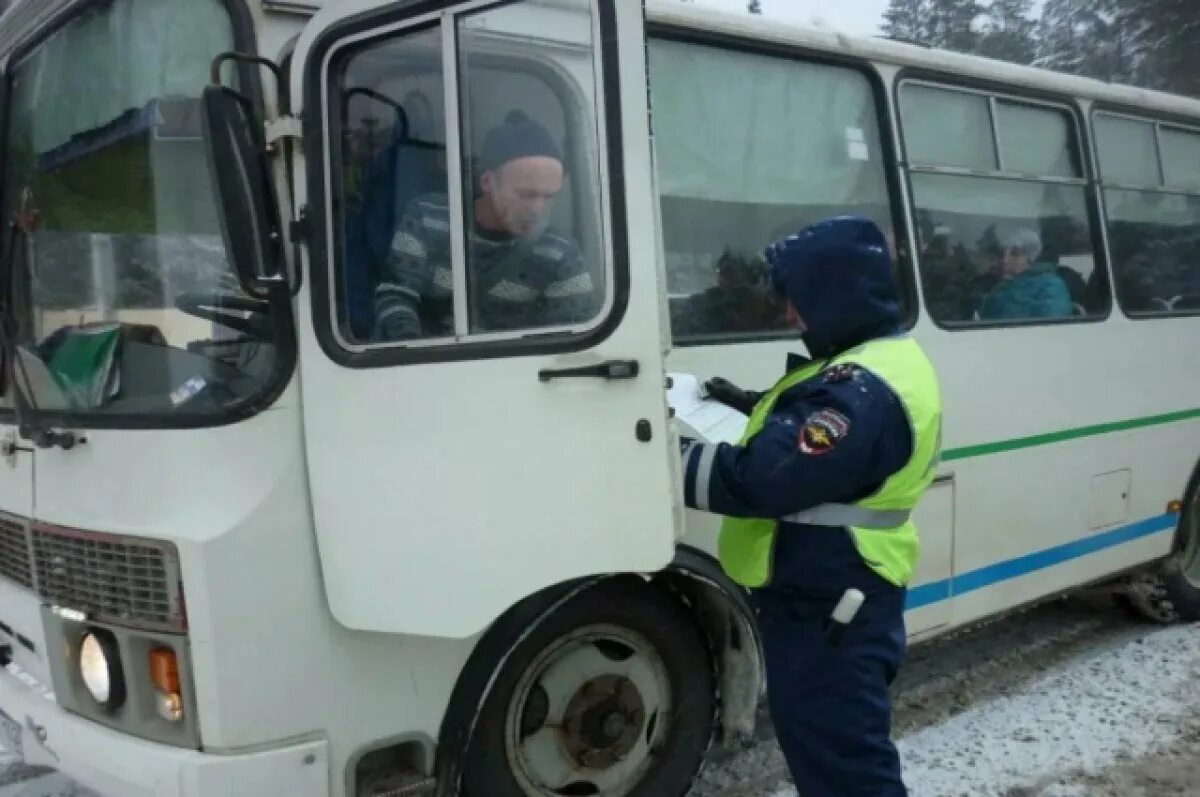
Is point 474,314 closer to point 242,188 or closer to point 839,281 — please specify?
point 242,188

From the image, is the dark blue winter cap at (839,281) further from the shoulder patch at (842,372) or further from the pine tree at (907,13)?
the pine tree at (907,13)

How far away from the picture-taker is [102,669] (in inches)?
111

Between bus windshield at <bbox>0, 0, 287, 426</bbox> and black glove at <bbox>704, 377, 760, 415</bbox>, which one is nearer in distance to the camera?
bus windshield at <bbox>0, 0, 287, 426</bbox>

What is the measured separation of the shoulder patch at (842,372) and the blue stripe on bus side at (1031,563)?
1.69 meters

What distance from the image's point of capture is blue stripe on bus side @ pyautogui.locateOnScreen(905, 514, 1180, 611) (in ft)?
13.5

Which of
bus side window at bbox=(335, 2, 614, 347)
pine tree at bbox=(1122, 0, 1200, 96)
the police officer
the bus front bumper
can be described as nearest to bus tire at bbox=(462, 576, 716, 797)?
the bus front bumper

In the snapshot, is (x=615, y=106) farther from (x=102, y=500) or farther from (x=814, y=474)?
(x=102, y=500)

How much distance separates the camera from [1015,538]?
14.7 feet

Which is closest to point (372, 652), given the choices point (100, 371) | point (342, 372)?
point (342, 372)

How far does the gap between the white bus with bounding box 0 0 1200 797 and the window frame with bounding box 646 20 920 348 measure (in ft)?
0.08

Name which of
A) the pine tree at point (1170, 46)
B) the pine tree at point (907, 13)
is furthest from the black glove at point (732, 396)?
the pine tree at point (1170, 46)

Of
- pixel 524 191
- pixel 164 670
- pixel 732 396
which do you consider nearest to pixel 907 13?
pixel 732 396

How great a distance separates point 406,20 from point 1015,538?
3.16 m

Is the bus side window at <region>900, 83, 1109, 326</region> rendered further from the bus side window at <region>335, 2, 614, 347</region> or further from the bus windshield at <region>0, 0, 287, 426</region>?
the bus windshield at <region>0, 0, 287, 426</region>
